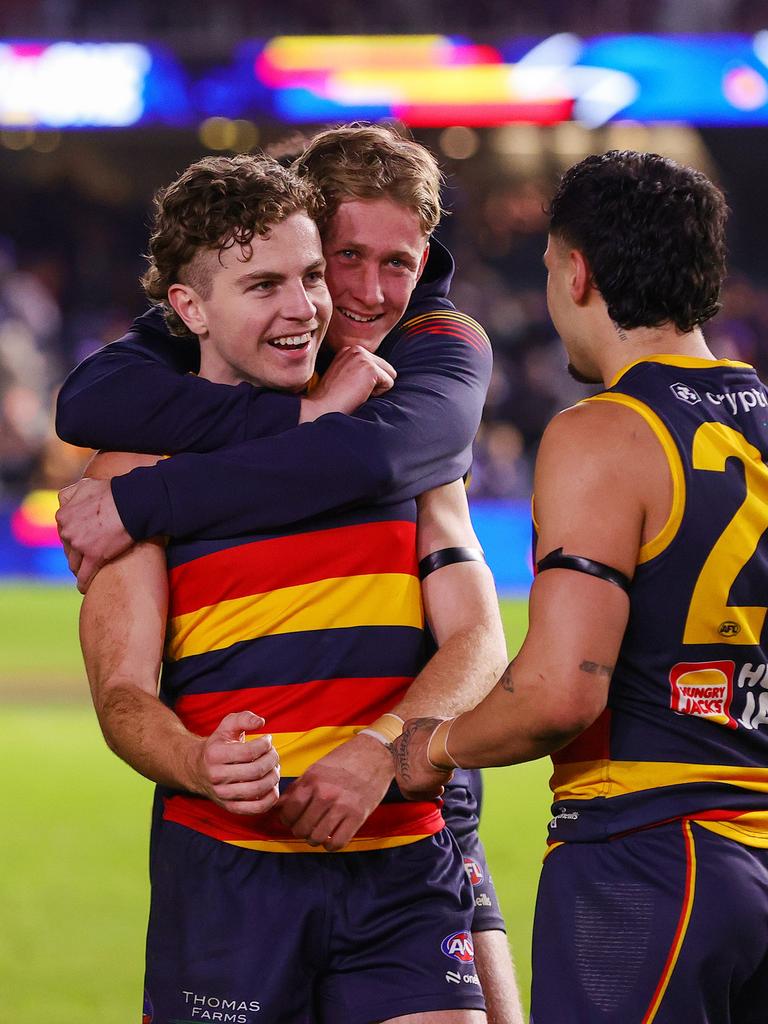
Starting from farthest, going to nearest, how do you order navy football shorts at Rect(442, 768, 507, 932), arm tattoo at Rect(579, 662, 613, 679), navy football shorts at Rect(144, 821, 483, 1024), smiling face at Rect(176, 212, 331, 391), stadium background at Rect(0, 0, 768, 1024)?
stadium background at Rect(0, 0, 768, 1024) < navy football shorts at Rect(442, 768, 507, 932) < smiling face at Rect(176, 212, 331, 391) < navy football shorts at Rect(144, 821, 483, 1024) < arm tattoo at Rect(579, 662, 613, 679)

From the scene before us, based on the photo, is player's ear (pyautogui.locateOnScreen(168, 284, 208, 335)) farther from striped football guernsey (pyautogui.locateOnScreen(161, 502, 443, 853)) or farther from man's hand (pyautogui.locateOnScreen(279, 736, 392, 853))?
man's hand (pyautogui.locateOnScreen(279, 736, 392, 853))

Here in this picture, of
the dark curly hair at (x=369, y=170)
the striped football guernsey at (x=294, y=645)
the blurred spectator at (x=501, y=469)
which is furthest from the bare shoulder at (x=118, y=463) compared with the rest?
the blurred spectator at (x=501, y=469)

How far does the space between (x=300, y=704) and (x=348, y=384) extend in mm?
658

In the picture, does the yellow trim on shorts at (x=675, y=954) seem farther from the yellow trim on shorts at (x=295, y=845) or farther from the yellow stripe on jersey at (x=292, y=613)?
the yellow stripe on jersey at (x=292, y=613)

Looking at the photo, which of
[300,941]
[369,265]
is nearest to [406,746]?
[300,941]

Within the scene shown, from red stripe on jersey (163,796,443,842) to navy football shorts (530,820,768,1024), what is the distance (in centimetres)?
35

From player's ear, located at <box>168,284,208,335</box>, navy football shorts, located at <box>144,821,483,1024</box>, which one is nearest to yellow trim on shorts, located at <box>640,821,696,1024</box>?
navy football shorts, located at <box>144,821,483,1024</box>

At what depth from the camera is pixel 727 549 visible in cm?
253

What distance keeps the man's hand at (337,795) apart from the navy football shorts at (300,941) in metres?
0.13

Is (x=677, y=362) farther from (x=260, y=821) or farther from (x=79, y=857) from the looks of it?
(x=79, y=857)

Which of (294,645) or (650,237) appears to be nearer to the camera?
(650,237)

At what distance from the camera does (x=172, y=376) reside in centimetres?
297

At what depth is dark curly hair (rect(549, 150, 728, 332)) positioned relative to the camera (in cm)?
262

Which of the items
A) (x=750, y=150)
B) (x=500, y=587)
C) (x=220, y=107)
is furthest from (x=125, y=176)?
(x=500, y=587)
